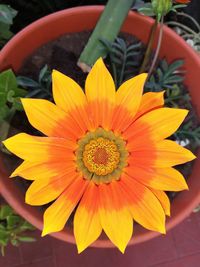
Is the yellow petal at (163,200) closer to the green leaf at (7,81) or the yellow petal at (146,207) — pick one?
the yellow petal at (146,207)

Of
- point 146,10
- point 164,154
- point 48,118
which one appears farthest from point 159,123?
point 146,10

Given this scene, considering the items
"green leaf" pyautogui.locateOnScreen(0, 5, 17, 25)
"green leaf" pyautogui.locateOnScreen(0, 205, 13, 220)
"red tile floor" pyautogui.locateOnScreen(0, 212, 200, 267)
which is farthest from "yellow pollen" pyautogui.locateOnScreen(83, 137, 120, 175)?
"red tile floor" pyautogui.locateOnScreen(0, 212, 200, 267)

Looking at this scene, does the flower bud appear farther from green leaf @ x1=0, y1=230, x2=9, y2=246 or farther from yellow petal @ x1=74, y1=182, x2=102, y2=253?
green leaf @ x1=0, y1=230, x2=9, y2=246

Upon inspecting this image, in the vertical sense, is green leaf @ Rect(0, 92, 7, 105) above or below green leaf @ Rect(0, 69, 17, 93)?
below

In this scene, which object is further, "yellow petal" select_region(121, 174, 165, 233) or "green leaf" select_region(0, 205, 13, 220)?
"green leaf" select_region(0, 205, 13, 220)

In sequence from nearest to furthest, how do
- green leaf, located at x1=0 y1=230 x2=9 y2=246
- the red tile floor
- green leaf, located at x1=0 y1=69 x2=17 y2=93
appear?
1. green leaf, located at x1=0 y1=69 x2=17 y2=93
2. green leaf, located at x1=0 y1=230 x2=9 y2=246
3. the red tile floor

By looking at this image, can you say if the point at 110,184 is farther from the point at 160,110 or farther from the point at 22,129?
the point at 22,129

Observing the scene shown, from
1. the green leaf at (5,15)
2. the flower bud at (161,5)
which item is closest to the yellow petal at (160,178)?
the flower bud at (161,5)

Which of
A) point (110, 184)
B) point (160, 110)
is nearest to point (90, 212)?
point (110, 184)
